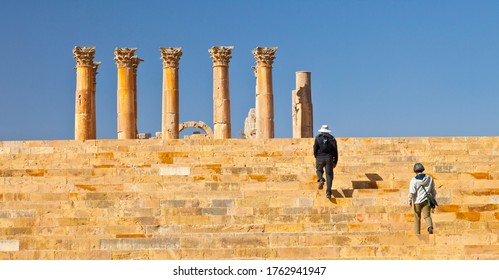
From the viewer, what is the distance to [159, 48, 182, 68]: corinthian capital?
40781mm

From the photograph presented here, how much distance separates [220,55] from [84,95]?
5.45 metres

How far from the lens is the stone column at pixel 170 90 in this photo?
40.9 m

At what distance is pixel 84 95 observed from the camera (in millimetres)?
39562

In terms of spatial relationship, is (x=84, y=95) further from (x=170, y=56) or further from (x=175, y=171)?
(x=175, y=171)

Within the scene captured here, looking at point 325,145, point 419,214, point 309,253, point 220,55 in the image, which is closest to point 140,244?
point 309,253

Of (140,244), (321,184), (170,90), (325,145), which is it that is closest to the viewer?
(140,244)

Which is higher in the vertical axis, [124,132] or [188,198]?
[124,132]

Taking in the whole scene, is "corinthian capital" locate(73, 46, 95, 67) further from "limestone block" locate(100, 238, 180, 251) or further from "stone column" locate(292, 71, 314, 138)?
"limestone block" locate(100, 238, 180, 251)

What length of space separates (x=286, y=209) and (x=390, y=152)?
715 cm
